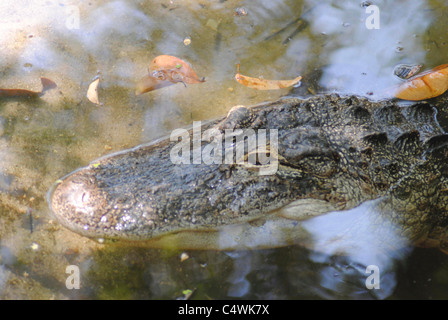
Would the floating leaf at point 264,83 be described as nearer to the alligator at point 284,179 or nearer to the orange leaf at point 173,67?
→ the orange leaf at point 173,67

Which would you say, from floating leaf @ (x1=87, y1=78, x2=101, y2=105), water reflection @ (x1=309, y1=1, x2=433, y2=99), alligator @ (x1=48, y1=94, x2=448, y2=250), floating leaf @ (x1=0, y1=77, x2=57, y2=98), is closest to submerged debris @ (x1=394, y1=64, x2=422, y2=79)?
water reflection @ (x1=309, y1=1, x2=433, y2=99)

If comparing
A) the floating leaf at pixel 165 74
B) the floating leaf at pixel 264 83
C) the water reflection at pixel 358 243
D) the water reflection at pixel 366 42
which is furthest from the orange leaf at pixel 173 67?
the water reflection at pixel 358 243

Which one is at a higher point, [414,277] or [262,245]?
[262,245]

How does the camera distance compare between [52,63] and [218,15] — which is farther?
[218,15]

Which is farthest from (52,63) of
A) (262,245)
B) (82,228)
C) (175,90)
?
(262,245)

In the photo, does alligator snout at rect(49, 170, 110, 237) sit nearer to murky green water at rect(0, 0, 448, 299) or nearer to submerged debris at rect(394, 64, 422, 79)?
murky green water at rect(0, 0, 448, 299)

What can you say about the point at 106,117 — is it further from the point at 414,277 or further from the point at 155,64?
the point at 414,277
